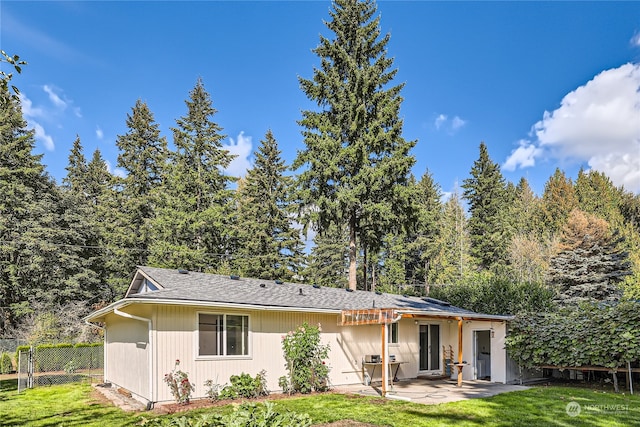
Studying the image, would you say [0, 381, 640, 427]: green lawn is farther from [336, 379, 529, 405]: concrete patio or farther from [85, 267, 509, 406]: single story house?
[85, 267, 509, 406]: single story house

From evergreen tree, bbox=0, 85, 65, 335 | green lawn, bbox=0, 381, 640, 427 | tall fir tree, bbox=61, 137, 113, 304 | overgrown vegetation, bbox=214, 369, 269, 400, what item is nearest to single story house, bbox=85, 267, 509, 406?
overgrown vegetation, bbox=214, 369, 269, 400

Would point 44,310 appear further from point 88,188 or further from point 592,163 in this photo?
point 592,163

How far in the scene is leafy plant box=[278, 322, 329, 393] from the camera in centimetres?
1080

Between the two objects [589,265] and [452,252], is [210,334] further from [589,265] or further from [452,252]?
[452,252]

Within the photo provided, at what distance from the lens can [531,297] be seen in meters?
16.2

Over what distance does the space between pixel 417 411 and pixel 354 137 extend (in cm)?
1351

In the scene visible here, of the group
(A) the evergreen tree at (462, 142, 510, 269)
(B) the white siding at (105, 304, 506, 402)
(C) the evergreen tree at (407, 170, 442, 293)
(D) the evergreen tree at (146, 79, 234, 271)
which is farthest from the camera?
(C) the evergreen tree at (407, 170, 442, 293)

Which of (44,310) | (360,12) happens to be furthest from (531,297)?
(44,310)

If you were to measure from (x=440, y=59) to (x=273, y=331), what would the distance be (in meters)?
12.7

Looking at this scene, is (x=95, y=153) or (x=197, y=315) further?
(x=95, y=153)

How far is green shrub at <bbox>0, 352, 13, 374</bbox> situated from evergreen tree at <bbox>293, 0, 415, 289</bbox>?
44.8 ft

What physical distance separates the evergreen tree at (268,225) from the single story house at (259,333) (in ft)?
36.8

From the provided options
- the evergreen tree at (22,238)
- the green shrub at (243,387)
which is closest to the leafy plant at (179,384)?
the green shrub at (243,387)

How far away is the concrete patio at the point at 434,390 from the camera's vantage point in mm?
9914
